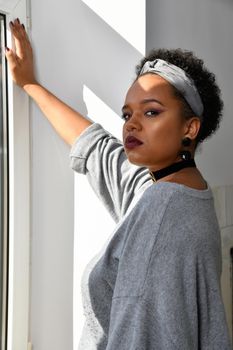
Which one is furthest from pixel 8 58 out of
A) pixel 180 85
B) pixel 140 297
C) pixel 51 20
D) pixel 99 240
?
pixel 140 297

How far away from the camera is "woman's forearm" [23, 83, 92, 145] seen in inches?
49.1

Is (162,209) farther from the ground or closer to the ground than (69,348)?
farther from the ground

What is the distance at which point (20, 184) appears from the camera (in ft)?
4.09

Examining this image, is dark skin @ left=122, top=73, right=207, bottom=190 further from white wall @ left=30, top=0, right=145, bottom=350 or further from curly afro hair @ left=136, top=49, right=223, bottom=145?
white wall @ left=30, top=0, right=145, bottom=350

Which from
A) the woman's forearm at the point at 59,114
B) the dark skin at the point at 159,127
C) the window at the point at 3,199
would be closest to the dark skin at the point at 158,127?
the dark skin at the point at 159,127

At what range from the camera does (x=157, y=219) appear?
2.87ft

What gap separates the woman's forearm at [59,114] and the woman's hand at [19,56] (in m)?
0.03

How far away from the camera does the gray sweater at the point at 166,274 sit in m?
0.86

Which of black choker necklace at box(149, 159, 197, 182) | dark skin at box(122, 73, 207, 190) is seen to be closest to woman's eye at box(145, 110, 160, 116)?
dark skin at box(122, 73, 207, 190)

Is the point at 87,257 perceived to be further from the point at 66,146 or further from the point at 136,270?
the point at 136,270

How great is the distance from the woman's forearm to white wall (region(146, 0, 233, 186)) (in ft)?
0.99

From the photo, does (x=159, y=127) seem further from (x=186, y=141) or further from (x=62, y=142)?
(x=62, y=142)

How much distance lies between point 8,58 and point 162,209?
615 millimetres

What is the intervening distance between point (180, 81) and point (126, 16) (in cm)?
45
